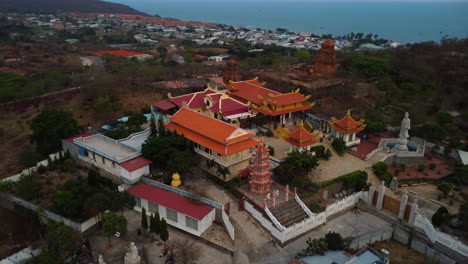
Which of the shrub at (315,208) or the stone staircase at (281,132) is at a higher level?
the stone staircase at (281,132)

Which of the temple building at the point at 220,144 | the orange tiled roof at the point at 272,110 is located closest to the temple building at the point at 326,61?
the orange tiled roof at the point at 272,110

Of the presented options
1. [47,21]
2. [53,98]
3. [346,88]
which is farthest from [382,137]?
[47,21]

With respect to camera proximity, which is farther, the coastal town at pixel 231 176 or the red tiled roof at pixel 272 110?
the red tiled roof at pixel 272 110

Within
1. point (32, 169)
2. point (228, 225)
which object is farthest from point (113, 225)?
point (32, 169)

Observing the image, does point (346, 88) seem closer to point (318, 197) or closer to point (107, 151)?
point (318, 197)

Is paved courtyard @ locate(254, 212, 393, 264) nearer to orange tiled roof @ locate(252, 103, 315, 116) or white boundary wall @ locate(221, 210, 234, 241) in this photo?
white boundary wall @ locate(221, 210, 234, 241)

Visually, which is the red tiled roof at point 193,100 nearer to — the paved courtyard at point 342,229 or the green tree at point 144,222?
the green tree at point 144,222

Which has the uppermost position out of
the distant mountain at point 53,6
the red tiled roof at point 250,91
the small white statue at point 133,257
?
the distant mountain at point 53,6
